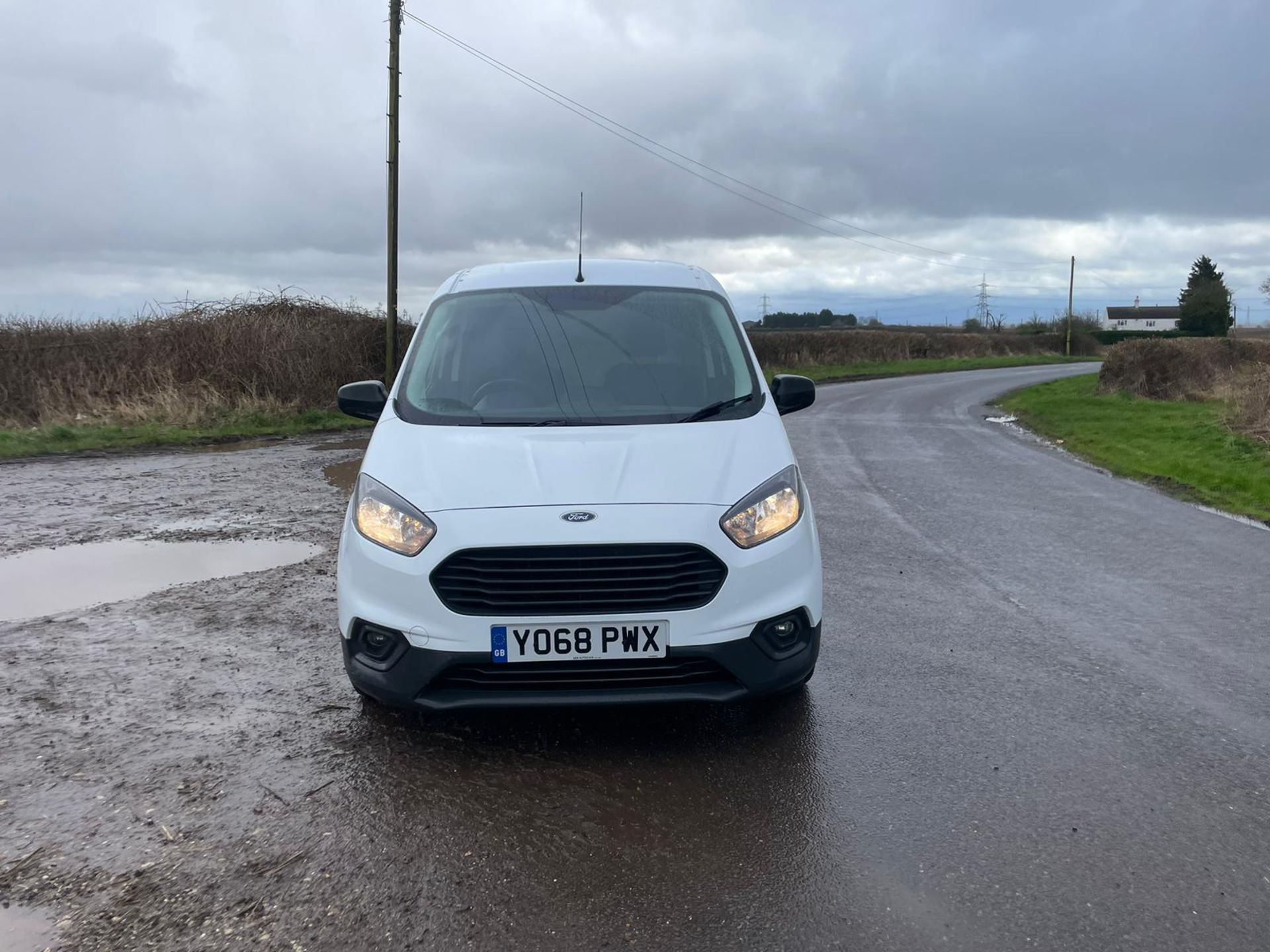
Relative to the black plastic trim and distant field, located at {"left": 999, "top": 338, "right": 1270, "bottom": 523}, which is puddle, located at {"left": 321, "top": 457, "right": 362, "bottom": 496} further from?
distant field, located at {"left": 999, "top": 338, "right": 1270, "bottom": 523}

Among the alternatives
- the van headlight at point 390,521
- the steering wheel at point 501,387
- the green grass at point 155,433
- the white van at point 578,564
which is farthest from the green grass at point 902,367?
the van headlight at point 390,521

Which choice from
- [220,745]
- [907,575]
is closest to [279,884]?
[220,745]

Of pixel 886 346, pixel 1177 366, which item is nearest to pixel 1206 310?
pixel 886 346

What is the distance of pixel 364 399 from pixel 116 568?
10.2 feet

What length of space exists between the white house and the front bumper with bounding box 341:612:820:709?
151163 millimetres

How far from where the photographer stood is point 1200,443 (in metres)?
15.2

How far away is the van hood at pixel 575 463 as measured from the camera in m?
3.86

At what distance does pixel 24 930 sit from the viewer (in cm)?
275

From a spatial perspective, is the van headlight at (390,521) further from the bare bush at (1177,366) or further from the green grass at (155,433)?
the bare bush at (1177,366)

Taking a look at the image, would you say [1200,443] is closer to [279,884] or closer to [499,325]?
[499,325]

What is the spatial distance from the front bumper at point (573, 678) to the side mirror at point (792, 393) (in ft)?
6.22

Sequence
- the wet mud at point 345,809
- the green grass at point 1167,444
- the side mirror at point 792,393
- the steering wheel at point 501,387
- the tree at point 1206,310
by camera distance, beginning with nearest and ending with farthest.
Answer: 1. the wet mud at point 345,809
2. the steering wheel at point 501,387
3. the side mirror at point 792,393
4. the green grass at point 1167,444
5. the tree at point 1206,310

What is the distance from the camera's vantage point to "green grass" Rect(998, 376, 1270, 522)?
37.3 feet

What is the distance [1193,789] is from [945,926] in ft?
4.76
